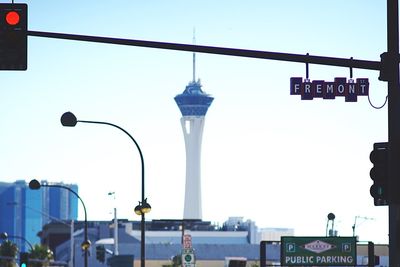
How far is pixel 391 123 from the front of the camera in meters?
29.0

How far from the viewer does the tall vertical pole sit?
2839 centimetres

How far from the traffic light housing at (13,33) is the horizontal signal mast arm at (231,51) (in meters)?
0.23

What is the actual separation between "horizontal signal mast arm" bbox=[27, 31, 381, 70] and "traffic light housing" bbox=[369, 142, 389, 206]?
1.74 metres

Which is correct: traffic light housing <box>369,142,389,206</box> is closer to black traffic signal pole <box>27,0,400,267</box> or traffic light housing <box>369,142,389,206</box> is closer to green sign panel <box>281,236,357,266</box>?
black traffic signal pole <box>27,0,400,267</box>

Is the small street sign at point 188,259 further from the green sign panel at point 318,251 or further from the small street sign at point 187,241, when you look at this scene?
the green sign panel at point 318,251

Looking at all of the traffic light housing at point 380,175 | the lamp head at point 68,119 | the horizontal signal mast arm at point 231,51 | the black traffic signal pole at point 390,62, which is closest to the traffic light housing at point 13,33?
the horizontal signal mast arm at point 231,51

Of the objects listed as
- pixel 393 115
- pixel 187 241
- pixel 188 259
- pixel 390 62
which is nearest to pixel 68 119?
pixel 187 241

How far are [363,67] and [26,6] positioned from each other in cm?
693

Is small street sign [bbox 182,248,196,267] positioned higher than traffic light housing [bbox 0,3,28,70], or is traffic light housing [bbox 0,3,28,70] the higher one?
traffic light housing [bbox 0,3,28,70]

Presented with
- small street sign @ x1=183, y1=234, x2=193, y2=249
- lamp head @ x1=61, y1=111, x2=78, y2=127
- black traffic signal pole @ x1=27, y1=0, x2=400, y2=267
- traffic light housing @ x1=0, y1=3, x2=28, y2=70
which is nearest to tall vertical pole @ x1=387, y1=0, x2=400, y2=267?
black traffic signal pole @ x1=27, y1=0, x2=400, y2=267

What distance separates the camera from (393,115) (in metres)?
29.0

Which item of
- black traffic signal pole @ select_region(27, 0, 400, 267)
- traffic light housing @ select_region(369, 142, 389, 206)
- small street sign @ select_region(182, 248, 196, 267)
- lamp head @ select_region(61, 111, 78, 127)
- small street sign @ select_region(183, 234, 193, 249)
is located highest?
lamp head @ select_region(61, 111, 78, 127)

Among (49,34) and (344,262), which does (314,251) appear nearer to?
(344,262)

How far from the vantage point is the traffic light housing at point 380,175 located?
28469mm
